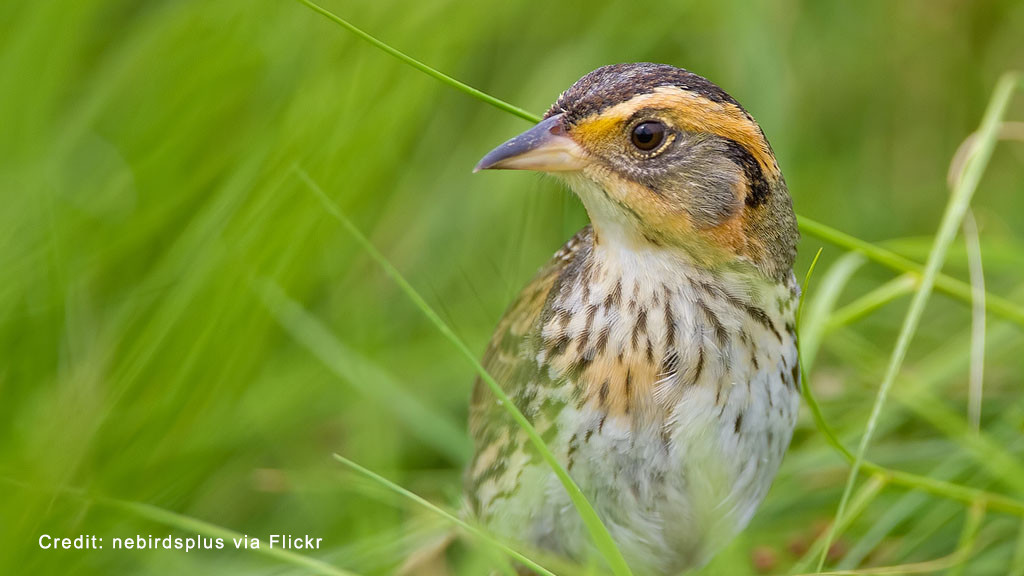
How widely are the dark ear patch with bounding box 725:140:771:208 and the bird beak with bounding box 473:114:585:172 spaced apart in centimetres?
34

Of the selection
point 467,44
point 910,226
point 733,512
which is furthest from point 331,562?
point 910,226

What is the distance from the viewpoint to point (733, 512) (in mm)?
3062

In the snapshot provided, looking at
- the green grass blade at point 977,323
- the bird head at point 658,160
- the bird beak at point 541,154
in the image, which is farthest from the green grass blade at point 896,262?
the bird beak at point 541,154

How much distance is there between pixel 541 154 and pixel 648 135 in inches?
9.3

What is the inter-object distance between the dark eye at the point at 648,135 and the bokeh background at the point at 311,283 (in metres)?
0.51

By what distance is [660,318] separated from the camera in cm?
286

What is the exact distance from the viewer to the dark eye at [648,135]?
277cm

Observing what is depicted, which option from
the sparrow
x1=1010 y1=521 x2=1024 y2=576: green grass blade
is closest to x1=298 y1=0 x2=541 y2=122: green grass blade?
the sparrow

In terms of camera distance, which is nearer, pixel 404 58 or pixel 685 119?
pixel 404 58

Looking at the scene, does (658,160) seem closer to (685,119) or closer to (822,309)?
(685,119)

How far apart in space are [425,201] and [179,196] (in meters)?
1.34

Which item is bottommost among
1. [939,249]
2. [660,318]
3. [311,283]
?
[660,318]

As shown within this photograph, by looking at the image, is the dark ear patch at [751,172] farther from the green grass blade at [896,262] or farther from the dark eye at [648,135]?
the green grass blade at [896,262]

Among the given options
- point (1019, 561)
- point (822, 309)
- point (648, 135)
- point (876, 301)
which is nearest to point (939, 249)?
point (876, 301)
